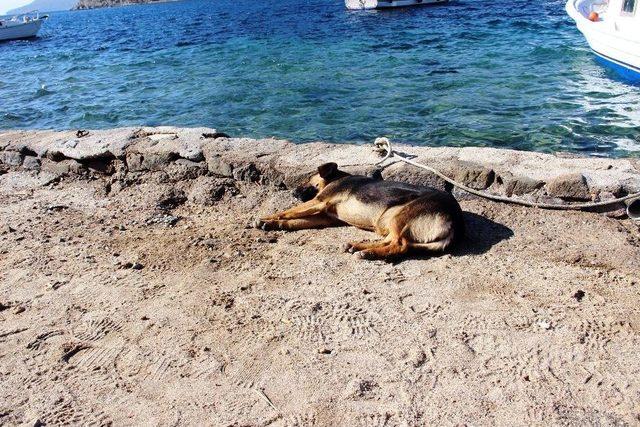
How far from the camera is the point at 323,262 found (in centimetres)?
506

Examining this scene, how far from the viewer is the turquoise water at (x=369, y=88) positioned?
10.9 m

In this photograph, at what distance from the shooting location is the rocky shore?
341cm

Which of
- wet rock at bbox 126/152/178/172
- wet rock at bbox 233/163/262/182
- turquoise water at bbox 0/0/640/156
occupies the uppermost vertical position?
wet rock at bbox 126/152/178/172

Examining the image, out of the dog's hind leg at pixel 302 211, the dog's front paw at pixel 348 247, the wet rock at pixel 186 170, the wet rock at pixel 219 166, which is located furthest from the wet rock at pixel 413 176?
the wet rock at pixel 186 170

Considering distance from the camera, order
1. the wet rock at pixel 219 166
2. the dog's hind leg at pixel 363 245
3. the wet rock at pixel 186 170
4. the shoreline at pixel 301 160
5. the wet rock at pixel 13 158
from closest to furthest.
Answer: the dog's hind leg at pixel 363 245, the shoreline at pixel 301 160, the wet rock at pixel 219 166, the wet rock at pixel 186 170, the wet rock at pixel 13 158

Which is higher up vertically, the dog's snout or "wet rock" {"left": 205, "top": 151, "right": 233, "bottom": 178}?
"wet rock" {"left": 205, "top": 151, "right": 233, "bottom": 178}

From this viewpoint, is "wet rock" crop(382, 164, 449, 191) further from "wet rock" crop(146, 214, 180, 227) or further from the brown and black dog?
"wet rock" crop(146, 214, 180, 227)

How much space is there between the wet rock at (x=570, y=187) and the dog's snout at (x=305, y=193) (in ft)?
7.82

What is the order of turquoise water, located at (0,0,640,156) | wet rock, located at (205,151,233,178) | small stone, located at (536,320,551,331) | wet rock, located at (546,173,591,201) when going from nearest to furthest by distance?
small stone, located at (536,320,551,331) < wet rock, located at (546,173,591,201) < wet rock, located at (205,151,233,178) < turquoise water, located at (0,0,640,156)

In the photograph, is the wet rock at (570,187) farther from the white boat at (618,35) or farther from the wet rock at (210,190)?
the white boat at (618,35)

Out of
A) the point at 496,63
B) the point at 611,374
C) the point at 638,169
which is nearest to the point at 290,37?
the point at 496,63

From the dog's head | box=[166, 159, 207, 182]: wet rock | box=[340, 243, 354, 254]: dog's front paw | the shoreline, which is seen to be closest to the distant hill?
the shoreline

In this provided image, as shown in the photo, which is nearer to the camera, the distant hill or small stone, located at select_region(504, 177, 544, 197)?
small stone, located at select_region(504, 177, 544, 197)

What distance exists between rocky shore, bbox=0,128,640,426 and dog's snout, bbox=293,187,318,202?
32 cm
